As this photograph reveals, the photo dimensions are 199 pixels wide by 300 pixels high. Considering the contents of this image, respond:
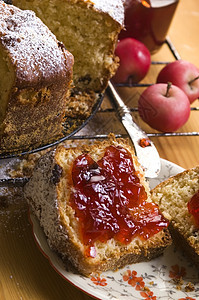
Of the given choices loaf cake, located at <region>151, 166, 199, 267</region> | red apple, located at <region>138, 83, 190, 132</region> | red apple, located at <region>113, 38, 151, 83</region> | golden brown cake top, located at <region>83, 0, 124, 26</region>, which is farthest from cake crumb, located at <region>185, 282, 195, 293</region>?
red apple, located at <region>113, 38, 151, 83</region>

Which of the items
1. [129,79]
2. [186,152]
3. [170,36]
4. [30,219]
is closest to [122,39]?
[129,79]

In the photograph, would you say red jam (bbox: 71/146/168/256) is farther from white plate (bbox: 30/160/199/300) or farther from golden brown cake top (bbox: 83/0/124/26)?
golden brown cake top (bbox: 83/0/124/26)

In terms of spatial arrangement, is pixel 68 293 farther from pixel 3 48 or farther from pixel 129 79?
pixel 129 79

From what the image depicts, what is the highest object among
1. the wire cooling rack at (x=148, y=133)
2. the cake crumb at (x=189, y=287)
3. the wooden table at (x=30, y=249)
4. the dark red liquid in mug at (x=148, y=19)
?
the dark red liquid in mug at (x=148, y=19)

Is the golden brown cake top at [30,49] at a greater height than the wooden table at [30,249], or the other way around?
the golden brown cake top at [30,49]

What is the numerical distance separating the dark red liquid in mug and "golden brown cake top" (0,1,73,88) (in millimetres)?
1013

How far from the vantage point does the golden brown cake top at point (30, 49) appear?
6.15 feet

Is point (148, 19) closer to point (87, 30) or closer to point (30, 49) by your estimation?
point (87, 30)

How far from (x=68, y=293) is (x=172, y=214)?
55cm

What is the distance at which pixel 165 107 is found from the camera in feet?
8.43

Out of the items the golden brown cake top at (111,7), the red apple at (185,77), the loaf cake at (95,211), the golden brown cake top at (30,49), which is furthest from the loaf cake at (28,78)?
the red apple at (185,77)

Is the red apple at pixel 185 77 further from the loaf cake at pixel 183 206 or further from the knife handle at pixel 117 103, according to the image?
the loaf cake at pixel 183 206

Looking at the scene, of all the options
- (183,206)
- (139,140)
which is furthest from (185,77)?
(183,206)

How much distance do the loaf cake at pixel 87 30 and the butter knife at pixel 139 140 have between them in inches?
4.4
